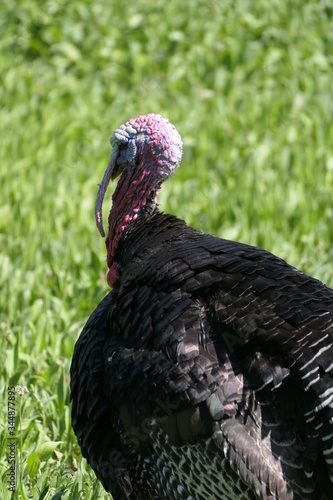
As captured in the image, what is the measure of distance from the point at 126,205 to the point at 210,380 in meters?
1.07

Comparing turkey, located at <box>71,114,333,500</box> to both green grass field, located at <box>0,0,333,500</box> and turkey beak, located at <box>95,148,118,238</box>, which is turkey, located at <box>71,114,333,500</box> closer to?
turkey beak, located at <box>95,148,118,238</box>

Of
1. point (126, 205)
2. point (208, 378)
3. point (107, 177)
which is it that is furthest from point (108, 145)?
point (208, 378)

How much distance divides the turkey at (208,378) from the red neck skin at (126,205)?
22 centimetres

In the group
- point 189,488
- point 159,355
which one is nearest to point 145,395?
point 159,355

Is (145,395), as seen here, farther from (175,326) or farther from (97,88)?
(97,88)

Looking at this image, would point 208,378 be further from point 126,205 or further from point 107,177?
point 107,177

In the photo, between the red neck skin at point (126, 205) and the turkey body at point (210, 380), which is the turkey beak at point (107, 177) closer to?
the red neck skin at point (126, 205)

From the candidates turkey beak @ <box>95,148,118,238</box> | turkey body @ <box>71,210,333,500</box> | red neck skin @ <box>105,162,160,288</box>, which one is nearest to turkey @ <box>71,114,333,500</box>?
turkey body @ <box>71,210,333,500</box>

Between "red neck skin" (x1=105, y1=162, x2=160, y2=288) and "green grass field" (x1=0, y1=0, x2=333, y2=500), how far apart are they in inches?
30.1

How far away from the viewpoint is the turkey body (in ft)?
9.16

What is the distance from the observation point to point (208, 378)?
2.89 metres

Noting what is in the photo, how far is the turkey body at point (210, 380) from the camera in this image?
2791 mm

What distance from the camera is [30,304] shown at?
5160 millimetres

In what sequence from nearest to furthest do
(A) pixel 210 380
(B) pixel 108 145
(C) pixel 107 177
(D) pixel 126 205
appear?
(A) pixel 210 380 → (D) pixel 126 205 → (C) pixel 107 177 → (B) pixel 108 145
